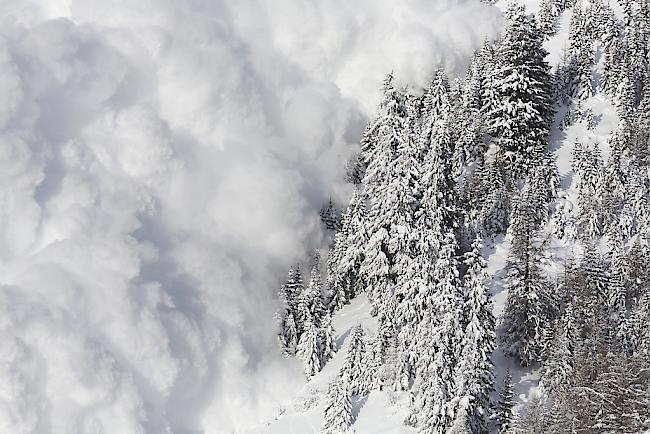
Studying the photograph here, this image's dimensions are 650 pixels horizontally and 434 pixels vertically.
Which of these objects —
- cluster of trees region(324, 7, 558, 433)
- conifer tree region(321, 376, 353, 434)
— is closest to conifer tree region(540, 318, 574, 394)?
cluster of trees region(324, 7, 558, 433)

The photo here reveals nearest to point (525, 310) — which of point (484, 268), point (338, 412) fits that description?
point (484, 268)

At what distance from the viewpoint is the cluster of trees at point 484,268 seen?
28.0 metres

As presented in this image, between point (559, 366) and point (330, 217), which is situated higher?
point (330, 217)

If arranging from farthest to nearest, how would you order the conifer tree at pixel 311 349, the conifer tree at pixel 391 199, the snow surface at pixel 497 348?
the conifer tree at pixel 311 349, the conifer tree at pixel 391 199, the snow surface at pixel 497 348

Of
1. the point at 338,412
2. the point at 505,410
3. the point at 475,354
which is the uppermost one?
the point at 475,354

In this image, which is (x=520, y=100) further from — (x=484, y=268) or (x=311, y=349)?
(x=311, y=349)

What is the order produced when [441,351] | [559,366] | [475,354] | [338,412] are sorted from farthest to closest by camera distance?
1. [338,412]
2. [559,366]
3. [441,351]
4. [475,354]

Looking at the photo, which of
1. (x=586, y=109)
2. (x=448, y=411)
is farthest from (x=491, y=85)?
(x=448, y=411)

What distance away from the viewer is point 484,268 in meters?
29.4

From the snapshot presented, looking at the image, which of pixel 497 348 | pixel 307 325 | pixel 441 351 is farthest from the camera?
pixel 307 325

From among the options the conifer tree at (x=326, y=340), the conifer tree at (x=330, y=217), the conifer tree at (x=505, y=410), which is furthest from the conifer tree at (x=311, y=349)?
the conifer tree at (x=330, y=217)

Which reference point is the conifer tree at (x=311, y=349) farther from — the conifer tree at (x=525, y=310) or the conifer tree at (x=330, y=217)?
the conifer tree at (x=330, y=217)

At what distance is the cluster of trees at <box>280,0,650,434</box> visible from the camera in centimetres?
2798

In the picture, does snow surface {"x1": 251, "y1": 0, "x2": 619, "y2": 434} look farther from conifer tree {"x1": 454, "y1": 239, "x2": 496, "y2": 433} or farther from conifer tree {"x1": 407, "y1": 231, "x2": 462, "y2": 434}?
conifer tree {"x1": 454, "y1": 239, "x2": 496, "y2": 433}
